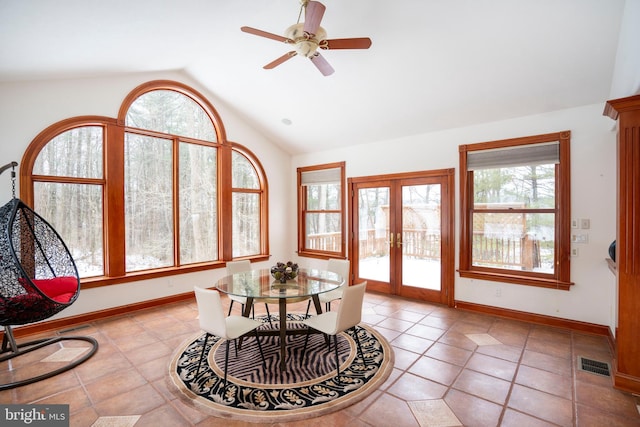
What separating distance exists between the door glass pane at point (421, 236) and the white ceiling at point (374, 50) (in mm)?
1043

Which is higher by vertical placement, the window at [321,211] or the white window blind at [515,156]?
the white window blind at [515,156]

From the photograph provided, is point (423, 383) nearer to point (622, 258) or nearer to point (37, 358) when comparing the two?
point (622, 258)

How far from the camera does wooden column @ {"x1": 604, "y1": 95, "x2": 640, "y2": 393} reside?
7.60 feet

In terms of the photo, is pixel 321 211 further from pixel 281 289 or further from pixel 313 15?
pixel 313 15

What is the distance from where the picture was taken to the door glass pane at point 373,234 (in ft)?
17.1

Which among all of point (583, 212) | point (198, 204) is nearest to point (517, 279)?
Result: point (583, 212)

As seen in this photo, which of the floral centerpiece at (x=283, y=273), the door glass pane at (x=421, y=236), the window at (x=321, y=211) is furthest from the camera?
the window at (x=321, y=211)

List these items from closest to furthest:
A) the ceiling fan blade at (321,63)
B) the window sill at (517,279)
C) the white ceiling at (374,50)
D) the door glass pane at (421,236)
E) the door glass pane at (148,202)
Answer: the white ceiling at (374,50), the ceiling fan blade at (321,63), the window sill at (517,279), the door glass pane at (148,202), the door glass pane at (421,236)

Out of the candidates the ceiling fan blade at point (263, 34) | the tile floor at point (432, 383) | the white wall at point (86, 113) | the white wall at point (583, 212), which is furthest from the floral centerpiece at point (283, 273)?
the white wall at point (583, 212)

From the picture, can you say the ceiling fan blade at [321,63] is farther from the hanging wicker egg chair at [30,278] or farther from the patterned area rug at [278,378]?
the hanging wicker egg chair at [30,278]

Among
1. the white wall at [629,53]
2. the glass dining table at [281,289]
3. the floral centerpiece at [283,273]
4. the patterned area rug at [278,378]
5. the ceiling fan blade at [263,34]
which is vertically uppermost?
the ceiling fan blade at [263,34]

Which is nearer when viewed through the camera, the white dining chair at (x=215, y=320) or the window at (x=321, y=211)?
the white dining chair at (x=215, y=320)

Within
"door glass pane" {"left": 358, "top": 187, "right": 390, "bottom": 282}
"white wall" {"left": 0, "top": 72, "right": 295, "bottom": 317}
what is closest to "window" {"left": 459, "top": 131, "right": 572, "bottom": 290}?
"door glass pane" {"left": 358, "top": 187, "right": 390, "bottom": 282}

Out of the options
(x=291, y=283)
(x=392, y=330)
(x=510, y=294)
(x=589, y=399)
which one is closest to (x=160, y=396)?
(x=291, y=283)
